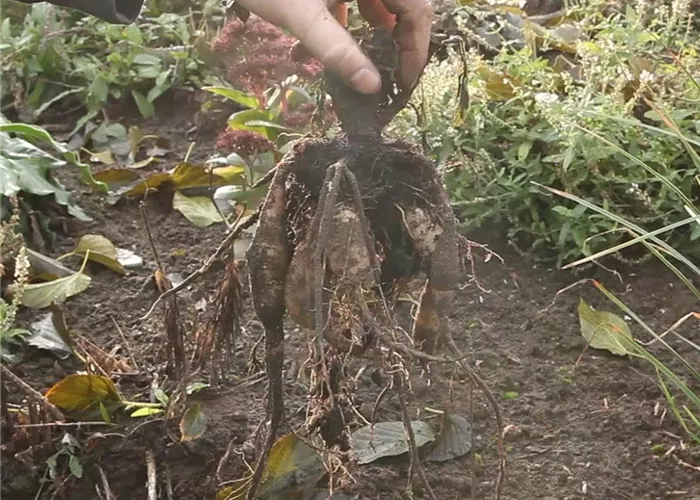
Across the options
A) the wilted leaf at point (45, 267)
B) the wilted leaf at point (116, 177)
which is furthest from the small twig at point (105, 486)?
the wilted leaf at point (116, 177)

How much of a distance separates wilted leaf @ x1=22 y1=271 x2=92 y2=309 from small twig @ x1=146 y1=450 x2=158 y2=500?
37 cm

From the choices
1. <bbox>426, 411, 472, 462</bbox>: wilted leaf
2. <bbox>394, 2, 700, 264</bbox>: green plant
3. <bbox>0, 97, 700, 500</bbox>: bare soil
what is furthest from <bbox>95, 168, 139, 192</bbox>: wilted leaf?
<bbox>426, 411, 472, 462</bbox>: wilted leaf

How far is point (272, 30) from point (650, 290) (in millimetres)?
815

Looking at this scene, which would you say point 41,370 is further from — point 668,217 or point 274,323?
point 668,217

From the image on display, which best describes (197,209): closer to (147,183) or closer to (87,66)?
(147,183)

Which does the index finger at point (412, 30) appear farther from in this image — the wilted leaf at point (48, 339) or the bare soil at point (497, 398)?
the wilted leaf at point (48, 339)

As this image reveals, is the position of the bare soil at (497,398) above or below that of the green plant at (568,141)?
below

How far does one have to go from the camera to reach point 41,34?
7.65 feet

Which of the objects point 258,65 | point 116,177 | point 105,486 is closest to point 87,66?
point 116,177

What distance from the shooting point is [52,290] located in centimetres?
143

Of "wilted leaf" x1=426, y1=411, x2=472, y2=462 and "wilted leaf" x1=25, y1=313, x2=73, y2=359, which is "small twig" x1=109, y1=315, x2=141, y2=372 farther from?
"wilted leaf" x1=426, y1=411, x2=472, y2=462

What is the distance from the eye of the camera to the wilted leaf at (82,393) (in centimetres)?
118

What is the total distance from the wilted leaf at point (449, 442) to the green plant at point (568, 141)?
0.48 metres

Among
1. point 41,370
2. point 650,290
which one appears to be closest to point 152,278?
point 41,370
